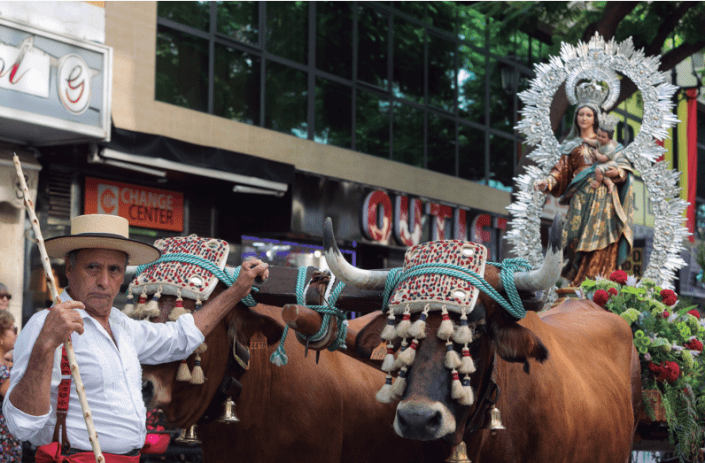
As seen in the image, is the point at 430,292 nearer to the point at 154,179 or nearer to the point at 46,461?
the point at 46,461

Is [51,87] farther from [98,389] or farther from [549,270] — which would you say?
[549,270]

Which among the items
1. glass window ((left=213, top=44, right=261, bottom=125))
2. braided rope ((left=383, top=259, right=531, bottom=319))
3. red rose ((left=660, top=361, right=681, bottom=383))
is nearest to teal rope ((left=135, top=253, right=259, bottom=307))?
braided rope ((left=383, top=259, right=531, bottom=319))

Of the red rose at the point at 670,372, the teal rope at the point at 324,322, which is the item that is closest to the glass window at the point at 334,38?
the red rose at the point at 670,372

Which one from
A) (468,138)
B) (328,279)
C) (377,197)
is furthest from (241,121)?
(328,279)

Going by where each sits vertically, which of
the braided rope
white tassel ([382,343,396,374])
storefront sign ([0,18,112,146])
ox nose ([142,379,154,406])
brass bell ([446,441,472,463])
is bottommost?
brass bell ([446,441,472,463])

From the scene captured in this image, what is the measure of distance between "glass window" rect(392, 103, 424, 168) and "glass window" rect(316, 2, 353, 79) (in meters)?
1.76

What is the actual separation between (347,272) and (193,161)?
348 inches

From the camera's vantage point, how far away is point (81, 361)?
3.29m

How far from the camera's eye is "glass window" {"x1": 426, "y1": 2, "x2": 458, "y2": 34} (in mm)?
19094

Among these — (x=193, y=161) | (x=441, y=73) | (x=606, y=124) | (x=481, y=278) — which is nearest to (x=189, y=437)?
(x=481, y=278)

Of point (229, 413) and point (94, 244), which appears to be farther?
point (229, 413)

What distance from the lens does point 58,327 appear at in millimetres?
2979

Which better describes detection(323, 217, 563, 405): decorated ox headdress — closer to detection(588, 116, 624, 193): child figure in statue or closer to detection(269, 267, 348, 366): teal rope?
detection(269, 267, 348, 366): teal rope

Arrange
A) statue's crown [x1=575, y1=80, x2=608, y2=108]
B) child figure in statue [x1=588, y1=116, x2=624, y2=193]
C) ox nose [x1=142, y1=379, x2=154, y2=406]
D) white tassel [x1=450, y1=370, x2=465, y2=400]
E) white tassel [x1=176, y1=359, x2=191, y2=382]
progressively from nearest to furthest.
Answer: white tassel [x1=450, y1=370, x2=465, y2=400] < ox nose [x1=142, y1=379, x2=154, y2=406] < white tassel [x1=176, y1=359, x2=191, y2=382] < child figure in statue [x1=588, y1=116, x2=624, y2=193] < statue's crown [x1=575, y1=80, x2=608, y2=108]
